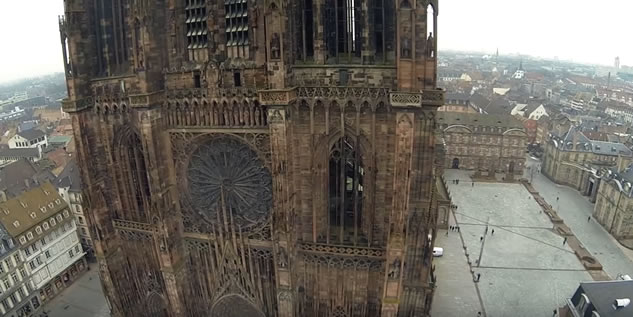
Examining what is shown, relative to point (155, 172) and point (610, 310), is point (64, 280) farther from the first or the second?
point (610, 310)

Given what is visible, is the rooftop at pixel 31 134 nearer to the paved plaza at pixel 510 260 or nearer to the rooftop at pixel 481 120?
the rooftop at pixel 481 120

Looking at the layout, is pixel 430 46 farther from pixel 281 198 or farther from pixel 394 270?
pixel 394 270

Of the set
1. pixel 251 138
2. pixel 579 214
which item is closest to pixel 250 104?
pixel 251 138

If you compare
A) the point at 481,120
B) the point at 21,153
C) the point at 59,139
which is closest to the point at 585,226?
the point at 481,120

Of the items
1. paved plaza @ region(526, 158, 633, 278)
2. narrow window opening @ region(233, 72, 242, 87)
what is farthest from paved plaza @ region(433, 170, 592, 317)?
narrow window opening @ region(233, 72, 242, 87)

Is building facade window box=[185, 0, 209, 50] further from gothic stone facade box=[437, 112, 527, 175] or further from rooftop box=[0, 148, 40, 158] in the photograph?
rooftop box=[0, 148, 40, 158]
